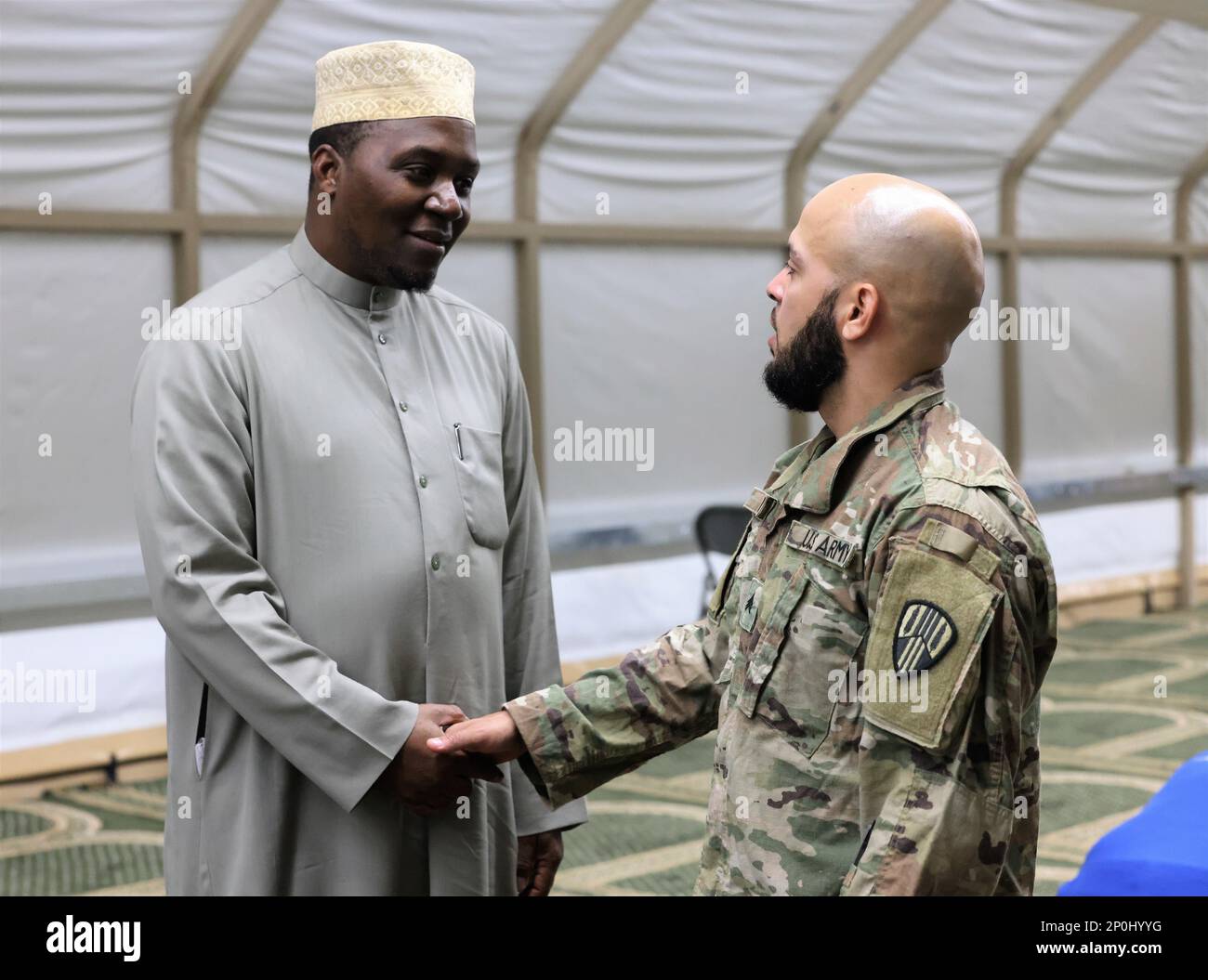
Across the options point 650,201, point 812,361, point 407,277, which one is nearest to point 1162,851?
point 812,361

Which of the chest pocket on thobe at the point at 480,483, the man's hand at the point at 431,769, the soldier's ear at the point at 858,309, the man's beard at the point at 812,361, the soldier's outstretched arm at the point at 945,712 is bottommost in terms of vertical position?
the man's hand at the point at 431,769

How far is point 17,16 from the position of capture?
17.4 feet

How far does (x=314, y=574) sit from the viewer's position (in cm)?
227

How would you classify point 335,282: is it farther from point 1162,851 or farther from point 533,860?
point 1162,851

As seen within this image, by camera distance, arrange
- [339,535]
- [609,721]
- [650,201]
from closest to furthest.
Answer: [609,721] → [339,535] → [650,201]

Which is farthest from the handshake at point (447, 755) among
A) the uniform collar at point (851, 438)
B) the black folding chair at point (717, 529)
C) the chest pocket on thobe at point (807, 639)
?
the black folding chair at point (717, 529)

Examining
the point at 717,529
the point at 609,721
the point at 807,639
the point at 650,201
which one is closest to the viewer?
the point at 807,639

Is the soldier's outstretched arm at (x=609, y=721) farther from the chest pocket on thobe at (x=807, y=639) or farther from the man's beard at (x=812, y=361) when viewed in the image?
the man's beard at (x=812, y=361)

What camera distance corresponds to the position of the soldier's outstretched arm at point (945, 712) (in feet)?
5.44

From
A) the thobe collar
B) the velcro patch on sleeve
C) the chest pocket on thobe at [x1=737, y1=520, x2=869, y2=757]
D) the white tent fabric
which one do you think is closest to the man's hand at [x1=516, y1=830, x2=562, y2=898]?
the chest pocket on thobe at [x1=737, y1=520, x2=869, y2=757]

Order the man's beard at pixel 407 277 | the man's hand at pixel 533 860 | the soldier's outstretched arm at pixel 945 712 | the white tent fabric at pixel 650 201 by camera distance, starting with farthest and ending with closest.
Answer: the white tent fabric at pixel 650 201 → the man's hand at pixel 533 860 → the man's beard at pixel 407 277 → the soldier's outstretched arm at pixel 945 712

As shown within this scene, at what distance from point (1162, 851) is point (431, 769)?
1.11 m

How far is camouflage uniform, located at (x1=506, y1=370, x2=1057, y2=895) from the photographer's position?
1672 mm

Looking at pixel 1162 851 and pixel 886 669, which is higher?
pixel 886 669
